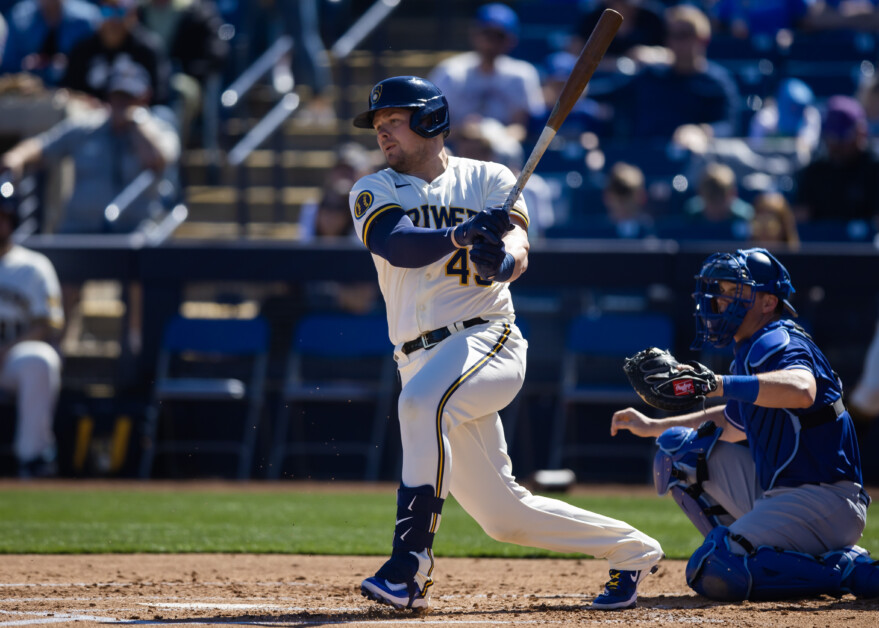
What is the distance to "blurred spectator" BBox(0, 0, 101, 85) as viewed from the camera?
1170 cm

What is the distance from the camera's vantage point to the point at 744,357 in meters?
4.43

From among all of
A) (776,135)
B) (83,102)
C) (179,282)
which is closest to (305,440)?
(179,282)

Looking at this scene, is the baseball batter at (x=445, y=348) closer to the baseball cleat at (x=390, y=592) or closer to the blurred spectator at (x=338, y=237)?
the baseball cleat at (x=390, y=592)

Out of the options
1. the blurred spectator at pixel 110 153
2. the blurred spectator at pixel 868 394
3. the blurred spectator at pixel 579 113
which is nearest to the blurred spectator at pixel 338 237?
→ the blurred spectator at pixel 110 153

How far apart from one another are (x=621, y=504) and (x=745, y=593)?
129 inches

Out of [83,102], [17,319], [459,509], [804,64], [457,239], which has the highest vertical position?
[804,64]

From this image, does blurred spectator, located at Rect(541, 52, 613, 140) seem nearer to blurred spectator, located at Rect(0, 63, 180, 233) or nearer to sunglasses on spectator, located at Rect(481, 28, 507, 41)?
sunglasses on spectator, located at Rect(481, 28, 507, 41)

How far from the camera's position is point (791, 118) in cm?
1038

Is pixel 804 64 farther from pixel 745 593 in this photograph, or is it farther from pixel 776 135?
pixel 745 593

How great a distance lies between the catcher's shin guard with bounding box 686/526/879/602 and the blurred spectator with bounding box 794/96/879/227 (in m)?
5.31

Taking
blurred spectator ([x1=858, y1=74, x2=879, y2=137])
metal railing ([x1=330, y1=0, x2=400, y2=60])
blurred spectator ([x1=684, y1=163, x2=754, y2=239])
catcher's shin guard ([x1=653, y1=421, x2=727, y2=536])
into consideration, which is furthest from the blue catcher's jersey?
metal railing ([x1=330, y1=0, x2=400, y2=60])

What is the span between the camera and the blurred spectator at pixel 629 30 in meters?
10.7

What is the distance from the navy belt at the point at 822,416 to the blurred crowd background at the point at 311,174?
3.99m

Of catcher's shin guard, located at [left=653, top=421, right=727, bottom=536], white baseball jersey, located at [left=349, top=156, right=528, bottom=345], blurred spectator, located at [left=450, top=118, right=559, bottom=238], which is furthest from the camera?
blurred spectator, located at [left=450, top=118, right=559, bottom=238]
